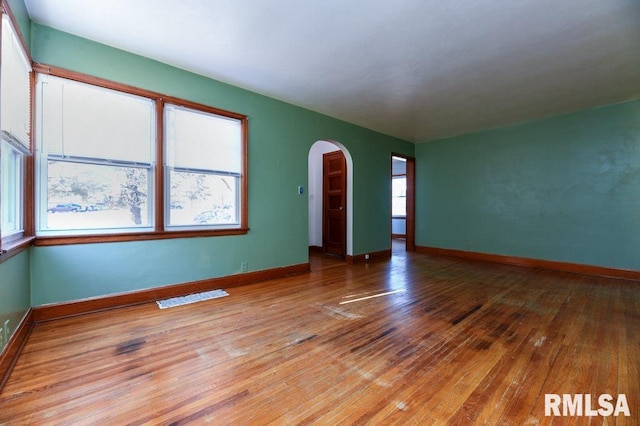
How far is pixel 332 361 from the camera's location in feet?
6.14

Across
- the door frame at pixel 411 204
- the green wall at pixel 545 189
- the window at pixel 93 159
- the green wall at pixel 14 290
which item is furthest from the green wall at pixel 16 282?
the green wall at pixel 545 189

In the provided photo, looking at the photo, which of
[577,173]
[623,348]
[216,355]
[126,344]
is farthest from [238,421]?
[577,173]

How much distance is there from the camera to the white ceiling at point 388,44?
2.22 metres

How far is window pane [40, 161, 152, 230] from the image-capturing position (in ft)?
8.46

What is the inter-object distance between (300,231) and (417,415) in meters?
3.26

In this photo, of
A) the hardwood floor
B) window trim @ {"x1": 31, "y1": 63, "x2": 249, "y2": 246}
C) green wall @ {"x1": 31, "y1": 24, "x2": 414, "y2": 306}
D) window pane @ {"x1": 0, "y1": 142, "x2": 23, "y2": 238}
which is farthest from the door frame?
window pane @ {"x1": 0, "y1": 142, "x2": 23, "y2": 238}

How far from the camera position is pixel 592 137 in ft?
14.5

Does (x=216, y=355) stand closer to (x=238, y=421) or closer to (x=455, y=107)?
(x=238, y=421)

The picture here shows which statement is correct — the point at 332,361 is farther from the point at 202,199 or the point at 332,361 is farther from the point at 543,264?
the point at 543,264

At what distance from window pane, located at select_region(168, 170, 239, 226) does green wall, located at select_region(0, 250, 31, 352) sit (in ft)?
4.11

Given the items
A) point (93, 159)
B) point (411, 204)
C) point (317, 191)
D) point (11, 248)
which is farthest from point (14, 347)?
point (411, 204)

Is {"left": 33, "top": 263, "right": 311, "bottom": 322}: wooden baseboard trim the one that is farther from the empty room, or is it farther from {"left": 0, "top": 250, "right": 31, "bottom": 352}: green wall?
{"left": 0, "top": 250, "right": 31, "bottom": 352}: green wall

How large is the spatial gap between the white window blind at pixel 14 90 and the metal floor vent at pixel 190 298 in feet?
6.05

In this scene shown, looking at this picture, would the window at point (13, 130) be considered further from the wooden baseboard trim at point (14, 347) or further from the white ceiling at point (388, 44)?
the wooden baseboard trim at point (14, 347)
